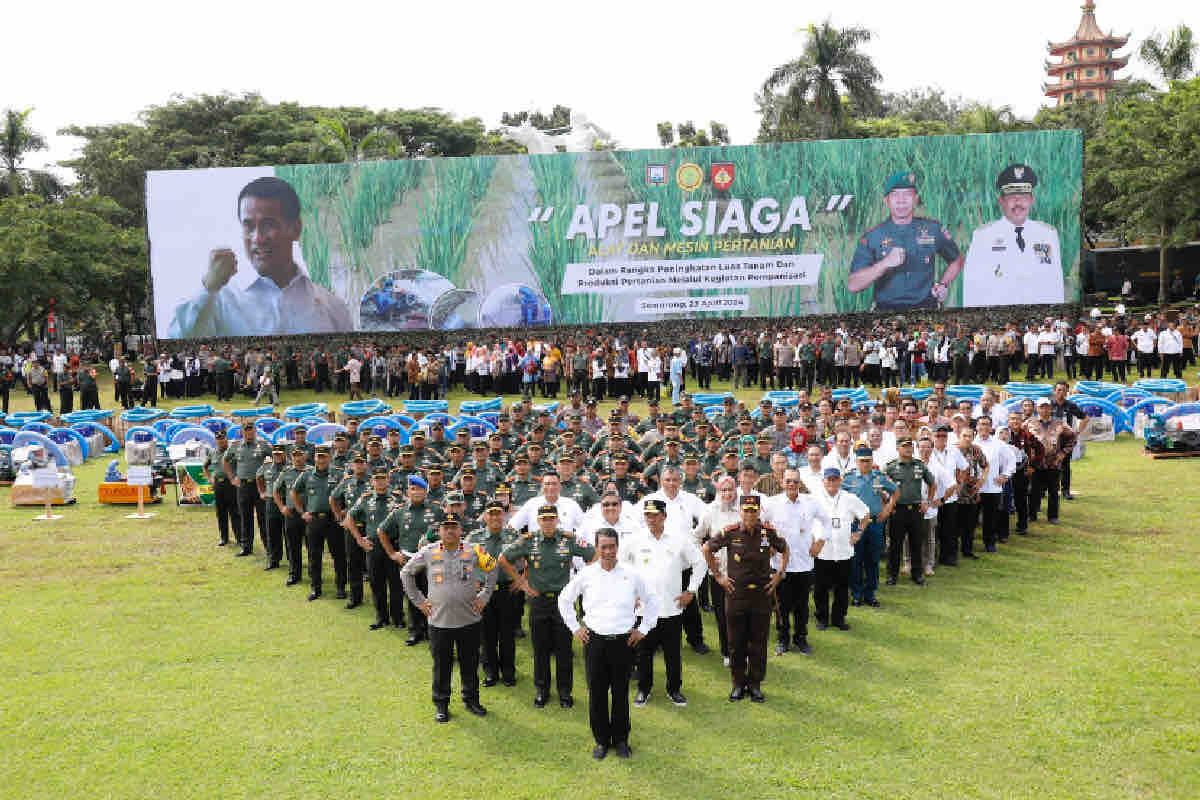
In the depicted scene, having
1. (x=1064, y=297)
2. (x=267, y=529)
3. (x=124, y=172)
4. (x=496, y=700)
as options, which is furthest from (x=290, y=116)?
(x=496, y=700)

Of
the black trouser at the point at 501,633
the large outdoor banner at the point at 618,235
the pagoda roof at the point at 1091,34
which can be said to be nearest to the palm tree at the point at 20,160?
the large outdoor banner at the point at 618,235

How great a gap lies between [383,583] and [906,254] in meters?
24.5

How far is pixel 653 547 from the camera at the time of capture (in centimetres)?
857

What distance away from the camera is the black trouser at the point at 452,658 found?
27.6 ft

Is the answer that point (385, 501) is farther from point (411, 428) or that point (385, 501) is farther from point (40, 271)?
point (40, 271)

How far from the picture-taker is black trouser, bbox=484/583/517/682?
9.15 meters

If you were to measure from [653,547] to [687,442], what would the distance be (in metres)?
4.83

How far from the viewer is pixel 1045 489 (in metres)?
14.3

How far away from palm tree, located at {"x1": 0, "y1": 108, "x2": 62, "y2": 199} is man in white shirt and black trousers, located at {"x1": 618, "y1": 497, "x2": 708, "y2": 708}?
46.4 metres

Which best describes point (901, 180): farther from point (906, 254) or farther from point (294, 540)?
point (294, 540)

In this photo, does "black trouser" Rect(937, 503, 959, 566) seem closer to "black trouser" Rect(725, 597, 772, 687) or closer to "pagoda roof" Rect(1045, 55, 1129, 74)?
"black trouser" Rect(725, 597, 772, 687)

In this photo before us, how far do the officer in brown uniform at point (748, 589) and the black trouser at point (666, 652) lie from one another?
0.43 metres

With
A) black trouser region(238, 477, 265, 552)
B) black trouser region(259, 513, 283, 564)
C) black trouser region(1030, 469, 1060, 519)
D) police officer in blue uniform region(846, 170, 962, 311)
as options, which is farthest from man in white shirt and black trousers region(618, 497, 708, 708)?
police officer in blue uniform region(846, 170, 962, 311)

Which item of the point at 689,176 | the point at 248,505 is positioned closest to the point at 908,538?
the point at 248,505
